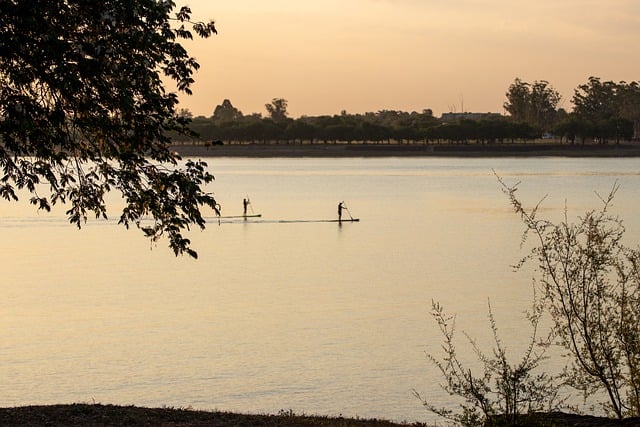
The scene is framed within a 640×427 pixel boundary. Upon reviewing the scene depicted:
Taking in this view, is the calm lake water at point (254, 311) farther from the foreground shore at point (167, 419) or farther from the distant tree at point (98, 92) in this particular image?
the distant tree at point (98, 92)

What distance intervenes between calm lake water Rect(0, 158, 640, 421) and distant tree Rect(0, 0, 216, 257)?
705cm

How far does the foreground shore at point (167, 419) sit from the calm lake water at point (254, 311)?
17.4ft

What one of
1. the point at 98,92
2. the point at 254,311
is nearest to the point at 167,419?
the point at 98,92

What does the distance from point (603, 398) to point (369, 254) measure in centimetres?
3011

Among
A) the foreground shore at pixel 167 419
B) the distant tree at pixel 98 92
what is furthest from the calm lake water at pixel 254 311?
the distant tree at pixel 98 92

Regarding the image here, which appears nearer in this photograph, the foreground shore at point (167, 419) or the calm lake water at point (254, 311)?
the foreground shore at point (167, 419)

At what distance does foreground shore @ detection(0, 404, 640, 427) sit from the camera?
1466 centimetres

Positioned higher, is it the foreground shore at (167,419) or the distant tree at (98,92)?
the distant tree at (98,92)

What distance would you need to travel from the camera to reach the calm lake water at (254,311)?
23.1 metres

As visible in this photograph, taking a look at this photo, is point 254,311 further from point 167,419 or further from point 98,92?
point 98,92

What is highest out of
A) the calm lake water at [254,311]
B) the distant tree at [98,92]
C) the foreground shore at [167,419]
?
the distant tree at [98,92]

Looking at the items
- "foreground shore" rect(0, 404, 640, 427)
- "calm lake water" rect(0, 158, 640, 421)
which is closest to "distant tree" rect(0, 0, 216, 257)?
"foreground shore" rect(0, 404, 640, 427)

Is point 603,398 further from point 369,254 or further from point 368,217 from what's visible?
point 368,217

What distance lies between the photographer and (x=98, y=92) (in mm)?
14680
